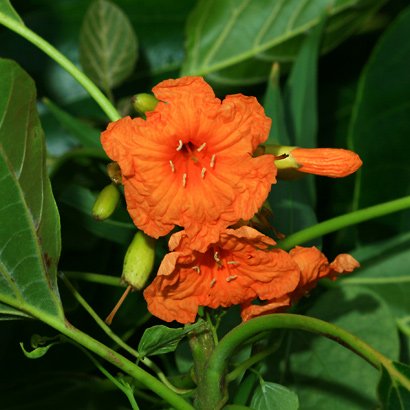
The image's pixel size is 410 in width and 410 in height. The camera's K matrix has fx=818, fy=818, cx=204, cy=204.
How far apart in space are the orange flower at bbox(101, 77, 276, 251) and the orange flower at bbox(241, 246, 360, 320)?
60 mm

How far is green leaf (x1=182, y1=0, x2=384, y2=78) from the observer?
1015 millimetres

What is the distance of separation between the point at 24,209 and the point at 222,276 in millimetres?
166

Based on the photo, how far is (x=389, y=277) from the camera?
0.92 metres

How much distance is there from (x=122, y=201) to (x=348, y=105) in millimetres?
460

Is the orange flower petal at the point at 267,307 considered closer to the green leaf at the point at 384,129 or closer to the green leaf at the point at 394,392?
the green leaf at the point at 394,392

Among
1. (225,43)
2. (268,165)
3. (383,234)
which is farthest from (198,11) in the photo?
(268,165)

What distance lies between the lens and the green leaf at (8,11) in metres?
0.71

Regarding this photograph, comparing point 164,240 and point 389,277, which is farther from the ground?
point 164,240

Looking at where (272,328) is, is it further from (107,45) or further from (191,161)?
(107,45)

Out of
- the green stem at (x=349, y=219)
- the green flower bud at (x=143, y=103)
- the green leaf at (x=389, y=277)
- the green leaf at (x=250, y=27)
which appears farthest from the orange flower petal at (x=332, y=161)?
the green leaf at (x=250, y=27)

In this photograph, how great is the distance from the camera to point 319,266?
0.65 metres

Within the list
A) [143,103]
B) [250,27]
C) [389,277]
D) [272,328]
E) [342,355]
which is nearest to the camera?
[272,328]

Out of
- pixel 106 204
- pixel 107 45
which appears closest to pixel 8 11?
pixel 106 204

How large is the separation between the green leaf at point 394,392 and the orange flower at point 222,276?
10cm
